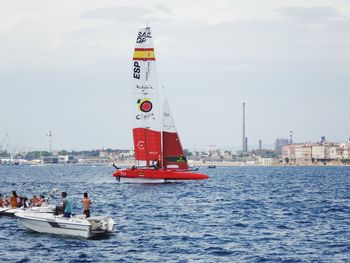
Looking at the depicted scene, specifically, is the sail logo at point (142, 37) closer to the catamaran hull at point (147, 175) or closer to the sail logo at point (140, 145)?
the sail logo at point (140, 145)

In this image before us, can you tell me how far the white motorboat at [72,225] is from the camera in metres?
45.0

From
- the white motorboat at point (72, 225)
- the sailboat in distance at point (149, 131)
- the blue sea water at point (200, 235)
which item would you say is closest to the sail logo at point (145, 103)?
the sailboat in distance at point (149, 131)

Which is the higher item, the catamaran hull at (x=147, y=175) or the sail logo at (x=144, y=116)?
the sail logo at (x=144, y=116)

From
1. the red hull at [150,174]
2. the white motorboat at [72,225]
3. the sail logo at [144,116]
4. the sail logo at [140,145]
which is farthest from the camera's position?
the sail logo at [140,145]

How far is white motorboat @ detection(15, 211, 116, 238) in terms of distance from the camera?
44963 millimetres

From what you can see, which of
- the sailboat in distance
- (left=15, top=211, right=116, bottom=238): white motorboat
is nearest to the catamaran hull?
the sailboat in distance

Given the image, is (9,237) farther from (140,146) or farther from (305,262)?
(140,146)

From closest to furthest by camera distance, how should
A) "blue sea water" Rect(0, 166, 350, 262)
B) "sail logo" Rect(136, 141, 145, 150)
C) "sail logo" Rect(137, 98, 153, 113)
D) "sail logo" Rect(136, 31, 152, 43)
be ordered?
"blue sea water" Rect(0, 166, 350, 262) → "sail logo" Rect(137, 98, 153, 113) → "sail logo" Rect(136, 31, 152, 43) → "sail logo" Rect(136, 141, 145, 150)

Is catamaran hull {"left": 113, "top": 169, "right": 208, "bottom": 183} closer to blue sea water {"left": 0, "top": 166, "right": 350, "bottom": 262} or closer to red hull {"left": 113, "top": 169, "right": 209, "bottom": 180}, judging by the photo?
red hull {"left": 113, "top": 169, "right": 209, "bottom": 180}

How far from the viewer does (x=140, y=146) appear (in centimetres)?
10100

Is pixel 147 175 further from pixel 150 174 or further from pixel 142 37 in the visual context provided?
pixel 142 37

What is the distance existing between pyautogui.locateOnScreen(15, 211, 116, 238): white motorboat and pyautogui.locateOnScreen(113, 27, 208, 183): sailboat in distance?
49264mm

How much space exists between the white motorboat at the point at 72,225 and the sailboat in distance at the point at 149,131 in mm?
49264

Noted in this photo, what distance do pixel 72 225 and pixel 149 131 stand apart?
56.0 m
